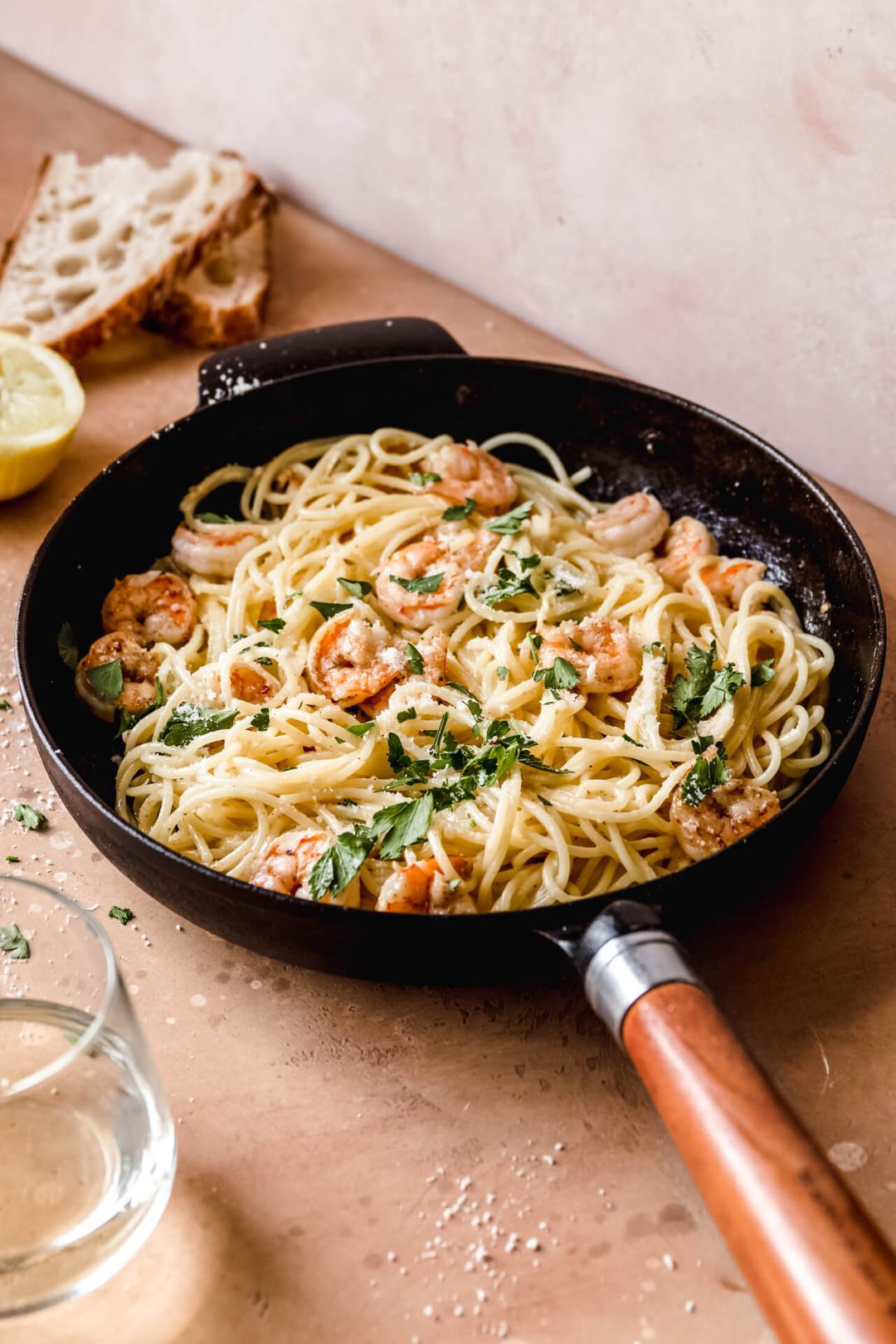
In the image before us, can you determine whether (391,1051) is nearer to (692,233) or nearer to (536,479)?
(536,479)

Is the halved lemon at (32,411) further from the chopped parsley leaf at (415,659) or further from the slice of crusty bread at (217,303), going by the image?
the chopped parsley leaf at (415,659)

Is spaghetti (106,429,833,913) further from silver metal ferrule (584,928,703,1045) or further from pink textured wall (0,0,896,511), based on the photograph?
pink textured wall (0,0,896,511)

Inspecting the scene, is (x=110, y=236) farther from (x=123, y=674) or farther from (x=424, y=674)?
(x=424, y=674)

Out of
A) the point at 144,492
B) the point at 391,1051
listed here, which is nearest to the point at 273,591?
the point at 144,492

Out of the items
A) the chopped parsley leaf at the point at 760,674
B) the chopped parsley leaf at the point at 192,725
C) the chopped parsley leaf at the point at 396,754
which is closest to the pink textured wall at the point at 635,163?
the chopped parsley leaf at the point at 760,674

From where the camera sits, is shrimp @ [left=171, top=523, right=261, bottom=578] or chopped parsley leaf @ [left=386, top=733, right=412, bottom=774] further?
shrimp @ [left=171, top=523, right=261, bottom=578]

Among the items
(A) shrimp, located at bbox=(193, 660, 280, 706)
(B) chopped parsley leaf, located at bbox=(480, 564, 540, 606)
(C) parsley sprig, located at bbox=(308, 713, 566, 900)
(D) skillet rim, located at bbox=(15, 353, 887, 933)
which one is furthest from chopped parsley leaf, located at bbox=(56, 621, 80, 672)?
(B) chopped parsley leaf, located at bbox=(480, 564, 540, 606)

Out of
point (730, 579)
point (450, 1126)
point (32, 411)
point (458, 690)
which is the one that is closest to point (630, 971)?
point (450, 1126)

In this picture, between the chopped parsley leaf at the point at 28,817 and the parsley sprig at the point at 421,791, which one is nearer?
the parsley sprig at the point at 421,791
